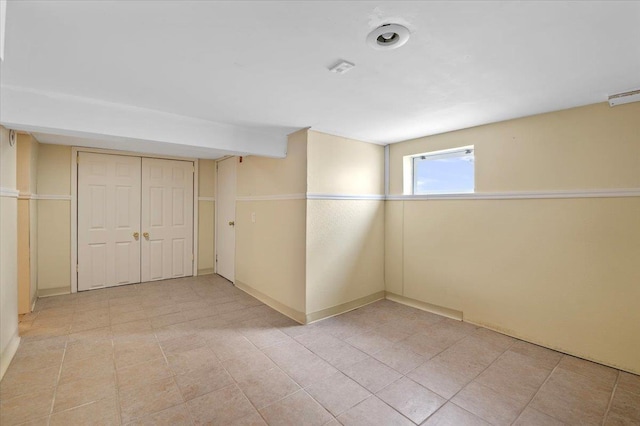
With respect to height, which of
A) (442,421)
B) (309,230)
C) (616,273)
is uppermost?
(309,230)

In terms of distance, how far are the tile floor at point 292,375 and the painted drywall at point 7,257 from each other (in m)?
0.15

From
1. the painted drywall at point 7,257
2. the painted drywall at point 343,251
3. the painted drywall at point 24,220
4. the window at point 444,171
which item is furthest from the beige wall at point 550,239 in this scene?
the painted drywall at point 24,220

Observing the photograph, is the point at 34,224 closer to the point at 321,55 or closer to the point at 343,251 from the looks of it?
the point at 343,251

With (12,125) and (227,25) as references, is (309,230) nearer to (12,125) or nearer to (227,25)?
(227,25)

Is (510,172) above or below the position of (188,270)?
above

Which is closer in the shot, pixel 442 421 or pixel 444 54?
pixel 444 54

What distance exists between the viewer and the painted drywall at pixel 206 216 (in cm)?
529

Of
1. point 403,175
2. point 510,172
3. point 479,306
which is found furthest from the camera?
point 403,175

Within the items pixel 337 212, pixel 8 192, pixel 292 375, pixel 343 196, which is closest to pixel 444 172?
pixel 343 196

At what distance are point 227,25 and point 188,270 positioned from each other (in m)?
4.61

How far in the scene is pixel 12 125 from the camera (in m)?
2.17

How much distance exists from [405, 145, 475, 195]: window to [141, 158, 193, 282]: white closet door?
12.3 ft

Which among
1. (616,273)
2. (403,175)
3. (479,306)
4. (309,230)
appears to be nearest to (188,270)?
(309,230)

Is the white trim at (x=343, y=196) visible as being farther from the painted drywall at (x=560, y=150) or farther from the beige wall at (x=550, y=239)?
the painted drywall at (x=560, y=150)
